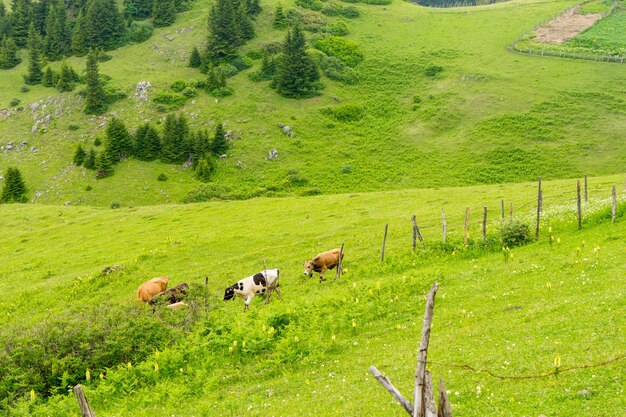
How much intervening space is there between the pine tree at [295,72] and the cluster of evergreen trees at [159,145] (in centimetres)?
2030

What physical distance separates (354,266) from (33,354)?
17.8 m

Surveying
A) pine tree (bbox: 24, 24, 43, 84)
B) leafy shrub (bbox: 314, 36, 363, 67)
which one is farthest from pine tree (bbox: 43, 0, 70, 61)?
leafy shrub (bbox: 314, 36, 363, 67)

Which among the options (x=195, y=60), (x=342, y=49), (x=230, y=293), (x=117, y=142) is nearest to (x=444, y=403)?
(x=230, y=293)

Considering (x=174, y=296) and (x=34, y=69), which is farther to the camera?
(x=34, y=69)

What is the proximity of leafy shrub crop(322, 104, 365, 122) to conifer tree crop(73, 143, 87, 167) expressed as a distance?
146ft

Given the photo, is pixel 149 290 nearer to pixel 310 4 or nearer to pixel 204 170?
pixel 204 170

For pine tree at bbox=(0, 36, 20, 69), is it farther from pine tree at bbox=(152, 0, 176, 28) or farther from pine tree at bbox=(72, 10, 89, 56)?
pine tree at bbox=(152, 0, 176, 28)

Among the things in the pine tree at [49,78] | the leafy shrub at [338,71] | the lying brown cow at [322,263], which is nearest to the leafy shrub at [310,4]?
the leafy shrub at [338,71]

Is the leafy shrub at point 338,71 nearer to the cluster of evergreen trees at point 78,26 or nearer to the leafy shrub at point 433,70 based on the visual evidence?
the leafy shrub at point 433,70

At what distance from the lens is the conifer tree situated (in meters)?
87.6

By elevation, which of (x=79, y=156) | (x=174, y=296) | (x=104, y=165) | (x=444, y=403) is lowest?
(x=104, y=165)

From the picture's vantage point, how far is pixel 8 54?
129375 millimetres

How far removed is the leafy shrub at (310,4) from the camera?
138 m

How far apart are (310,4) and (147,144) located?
7235 centimetres
